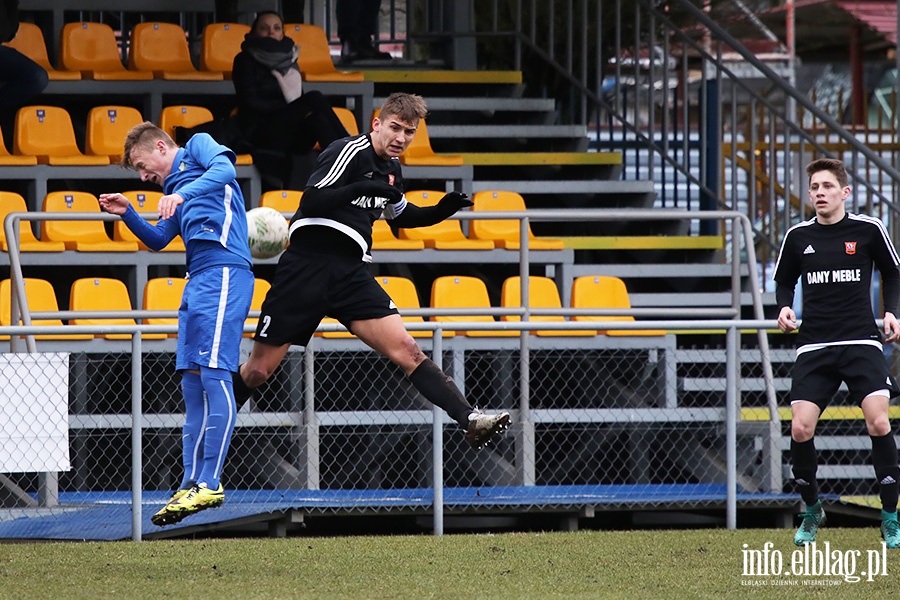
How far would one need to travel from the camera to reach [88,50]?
500 inches

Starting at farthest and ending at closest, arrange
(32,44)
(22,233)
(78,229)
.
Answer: (32,44), (78,229), (22,233)

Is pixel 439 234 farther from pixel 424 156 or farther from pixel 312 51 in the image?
pixel 312 51

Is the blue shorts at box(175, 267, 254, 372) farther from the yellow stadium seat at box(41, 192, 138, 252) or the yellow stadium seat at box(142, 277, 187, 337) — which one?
the yellow stadium seat at box(41, 192, 138, 252)

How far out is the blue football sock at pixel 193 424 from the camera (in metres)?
6.77

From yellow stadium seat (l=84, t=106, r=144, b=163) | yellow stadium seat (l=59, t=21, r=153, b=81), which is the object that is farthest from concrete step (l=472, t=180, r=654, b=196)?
yellow stadium seat (l=59, t=21, r=153, b=81)

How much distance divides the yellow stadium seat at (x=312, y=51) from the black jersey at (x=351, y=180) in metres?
5.94

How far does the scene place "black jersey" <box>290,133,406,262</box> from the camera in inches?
275

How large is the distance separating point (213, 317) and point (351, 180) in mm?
896

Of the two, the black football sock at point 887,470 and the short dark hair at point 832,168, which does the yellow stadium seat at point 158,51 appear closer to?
the short dark hair at point 832,168

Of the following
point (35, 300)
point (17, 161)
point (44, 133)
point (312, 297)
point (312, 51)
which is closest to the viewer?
point (312, 297)

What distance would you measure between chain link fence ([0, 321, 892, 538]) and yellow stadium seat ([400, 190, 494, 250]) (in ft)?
3.56

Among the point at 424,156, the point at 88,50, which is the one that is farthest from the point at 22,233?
the point at 424,156

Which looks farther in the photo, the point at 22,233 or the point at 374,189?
the point at 22,233

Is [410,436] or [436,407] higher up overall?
[436,407]
